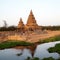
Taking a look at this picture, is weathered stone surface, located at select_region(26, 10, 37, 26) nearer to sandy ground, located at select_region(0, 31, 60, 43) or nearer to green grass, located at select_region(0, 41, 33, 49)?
sandy ground, located at select_region(0, 31, 60, 43)

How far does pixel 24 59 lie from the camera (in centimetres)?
1578

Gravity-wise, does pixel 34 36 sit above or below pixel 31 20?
below

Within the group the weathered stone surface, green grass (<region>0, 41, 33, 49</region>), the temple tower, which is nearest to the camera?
green grass (<region>0, 41, 33, 49</region>)

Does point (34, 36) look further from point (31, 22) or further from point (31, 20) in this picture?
point (31, 20)

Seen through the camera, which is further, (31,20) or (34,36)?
(31,20)

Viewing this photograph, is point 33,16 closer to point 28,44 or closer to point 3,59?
point 28,44

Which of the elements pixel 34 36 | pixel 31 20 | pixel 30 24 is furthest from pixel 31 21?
pixel 34 36

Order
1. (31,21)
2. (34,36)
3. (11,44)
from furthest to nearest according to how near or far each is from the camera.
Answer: (31,21) < (34,36) < (11,44)

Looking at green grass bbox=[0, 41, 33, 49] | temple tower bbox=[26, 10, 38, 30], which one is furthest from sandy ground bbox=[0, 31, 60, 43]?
temple tower bbox=[26, 10, 38, 30]

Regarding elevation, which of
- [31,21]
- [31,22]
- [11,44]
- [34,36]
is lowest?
[11,44]

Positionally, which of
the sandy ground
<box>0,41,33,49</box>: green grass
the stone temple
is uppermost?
the stone temple

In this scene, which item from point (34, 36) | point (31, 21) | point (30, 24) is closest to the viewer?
point (34, 36)

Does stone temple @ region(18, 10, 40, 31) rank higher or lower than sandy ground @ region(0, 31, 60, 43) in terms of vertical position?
higher

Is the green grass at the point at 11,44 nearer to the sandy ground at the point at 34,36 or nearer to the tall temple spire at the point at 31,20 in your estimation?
the sandy ground at the point at 34,36
